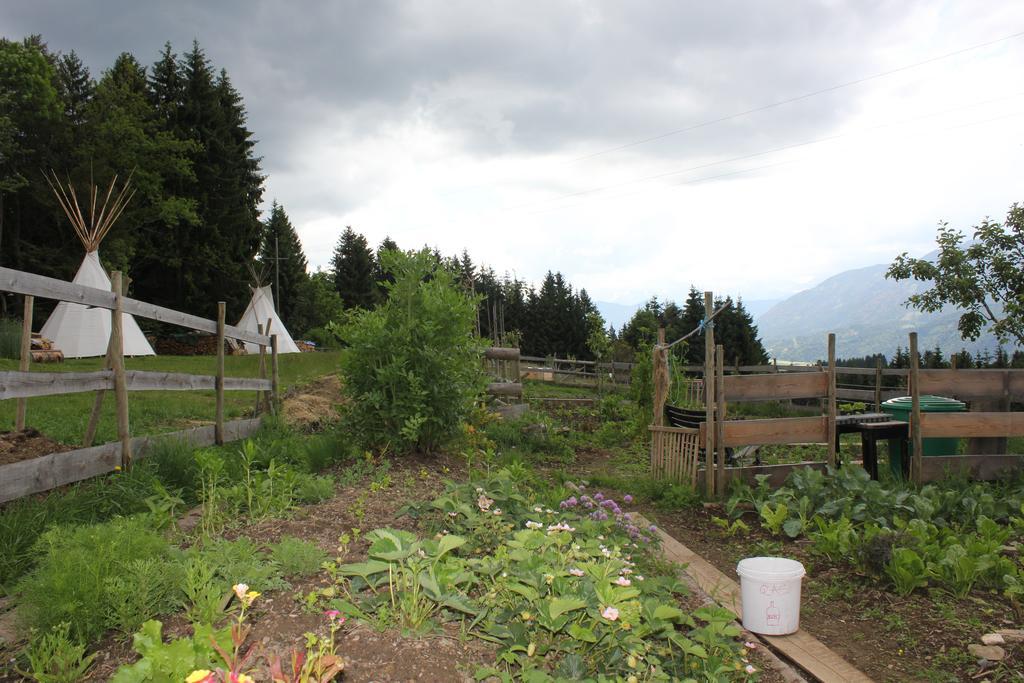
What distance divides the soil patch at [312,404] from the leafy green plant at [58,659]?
17.1ft

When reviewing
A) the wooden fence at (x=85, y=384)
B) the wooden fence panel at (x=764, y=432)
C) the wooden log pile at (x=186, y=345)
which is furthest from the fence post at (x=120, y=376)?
the wooden log pile at (x=186, y=345)

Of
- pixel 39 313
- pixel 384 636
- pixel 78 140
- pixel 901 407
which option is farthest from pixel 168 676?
pixel 78 140

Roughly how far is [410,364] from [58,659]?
366 cm

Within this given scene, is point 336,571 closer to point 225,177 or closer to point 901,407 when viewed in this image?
point 901,407

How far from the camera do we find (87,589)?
253cm

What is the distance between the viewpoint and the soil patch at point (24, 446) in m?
5.04

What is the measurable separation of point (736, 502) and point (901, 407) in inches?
92.3

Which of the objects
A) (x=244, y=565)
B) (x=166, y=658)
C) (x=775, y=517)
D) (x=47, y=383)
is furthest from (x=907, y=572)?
(x=47, y=383)

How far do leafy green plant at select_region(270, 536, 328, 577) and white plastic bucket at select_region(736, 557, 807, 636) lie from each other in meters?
2.17

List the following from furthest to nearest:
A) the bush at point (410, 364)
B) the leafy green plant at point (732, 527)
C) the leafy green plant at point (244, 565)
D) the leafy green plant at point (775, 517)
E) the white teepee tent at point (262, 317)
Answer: the white teepee tent at point (262, 317) → the bush at point (410, 364) → the leafy green plant at point (732, 527) → the leafy green plant at point (775, 517) → the leafy green plant at point (244, 565)

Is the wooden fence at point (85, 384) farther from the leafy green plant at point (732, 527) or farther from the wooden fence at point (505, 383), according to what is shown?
the wooden fence at point (505, 383)

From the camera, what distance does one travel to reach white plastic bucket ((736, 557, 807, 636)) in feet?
11.6

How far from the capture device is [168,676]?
185 centimetres

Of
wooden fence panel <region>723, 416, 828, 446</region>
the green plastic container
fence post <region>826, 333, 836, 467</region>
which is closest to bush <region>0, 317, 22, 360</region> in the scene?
wooden fence panel <region>723, 416, 828, 446</region>
